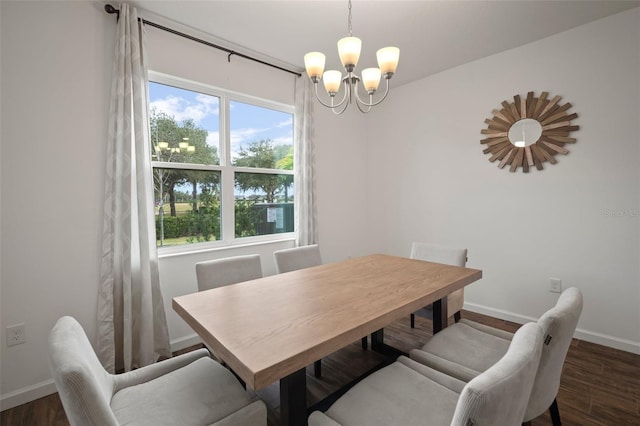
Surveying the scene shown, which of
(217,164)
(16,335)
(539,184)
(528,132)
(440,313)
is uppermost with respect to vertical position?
(528,132)

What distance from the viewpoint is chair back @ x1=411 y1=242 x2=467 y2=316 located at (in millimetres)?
2346

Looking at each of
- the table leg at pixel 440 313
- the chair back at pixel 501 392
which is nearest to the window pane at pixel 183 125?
the table leg at pixel 440 313

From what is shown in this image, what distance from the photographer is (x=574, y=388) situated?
1.95m

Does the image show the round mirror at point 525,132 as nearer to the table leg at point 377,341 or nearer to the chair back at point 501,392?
the table leg at point 377,341

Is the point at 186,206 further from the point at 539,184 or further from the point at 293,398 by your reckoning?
the point at 539,184

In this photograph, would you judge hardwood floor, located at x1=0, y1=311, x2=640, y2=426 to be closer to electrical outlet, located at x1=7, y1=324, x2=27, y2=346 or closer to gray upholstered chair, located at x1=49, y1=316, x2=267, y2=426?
electrical outlet, located at x1=7, y1=324, x2=27, y2=346

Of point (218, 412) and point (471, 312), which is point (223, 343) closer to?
point (218, 412)

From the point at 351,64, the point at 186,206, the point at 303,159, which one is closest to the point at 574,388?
the point at 351,64

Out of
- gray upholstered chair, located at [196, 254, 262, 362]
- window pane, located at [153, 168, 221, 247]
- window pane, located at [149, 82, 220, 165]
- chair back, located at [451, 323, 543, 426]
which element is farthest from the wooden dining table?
window pane, located at [149, 82, 220, 165]

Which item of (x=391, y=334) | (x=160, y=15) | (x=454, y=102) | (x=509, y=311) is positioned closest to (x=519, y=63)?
(x=454, y=102)

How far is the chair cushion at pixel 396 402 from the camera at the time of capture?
105cm

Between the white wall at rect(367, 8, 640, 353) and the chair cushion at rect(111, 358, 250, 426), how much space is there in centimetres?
290

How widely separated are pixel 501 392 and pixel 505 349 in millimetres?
982

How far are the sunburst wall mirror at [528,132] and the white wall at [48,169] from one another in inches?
129
